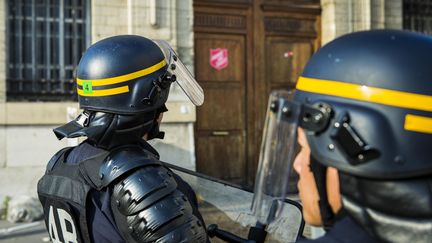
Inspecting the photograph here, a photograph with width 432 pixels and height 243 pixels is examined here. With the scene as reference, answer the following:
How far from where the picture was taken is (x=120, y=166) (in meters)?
1.73

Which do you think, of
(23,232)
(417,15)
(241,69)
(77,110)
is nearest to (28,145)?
(77,110)

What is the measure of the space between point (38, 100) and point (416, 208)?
6475 mm

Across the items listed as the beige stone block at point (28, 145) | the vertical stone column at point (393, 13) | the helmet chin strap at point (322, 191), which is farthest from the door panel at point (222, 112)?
the helmet chin strap at point (322, 191)

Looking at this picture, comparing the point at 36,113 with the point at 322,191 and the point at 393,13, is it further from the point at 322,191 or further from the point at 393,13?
the point at 322,191

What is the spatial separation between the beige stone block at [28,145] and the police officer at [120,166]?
4.81 m

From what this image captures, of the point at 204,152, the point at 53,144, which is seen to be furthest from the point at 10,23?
the point at 204,152

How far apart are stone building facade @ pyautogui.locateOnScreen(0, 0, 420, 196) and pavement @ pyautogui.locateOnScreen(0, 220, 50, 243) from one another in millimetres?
616

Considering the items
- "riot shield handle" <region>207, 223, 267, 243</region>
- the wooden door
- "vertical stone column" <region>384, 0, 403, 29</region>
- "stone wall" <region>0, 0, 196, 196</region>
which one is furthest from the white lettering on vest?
"vertical stone column" <region>384, 0, 403, 29</region>

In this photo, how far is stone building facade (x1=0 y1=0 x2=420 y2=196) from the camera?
6.62 metres

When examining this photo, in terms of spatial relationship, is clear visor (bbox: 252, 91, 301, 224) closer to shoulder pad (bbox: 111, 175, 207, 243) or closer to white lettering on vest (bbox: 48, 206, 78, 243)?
shoulder pad (bbox: 111, 175, 207, 243)

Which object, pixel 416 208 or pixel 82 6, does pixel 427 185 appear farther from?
pixel 82 6

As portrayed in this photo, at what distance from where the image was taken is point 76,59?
7.14 metres

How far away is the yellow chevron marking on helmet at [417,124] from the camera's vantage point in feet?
3.67

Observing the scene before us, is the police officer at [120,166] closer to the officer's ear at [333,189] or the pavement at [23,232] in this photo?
the officer's ear at [333,189]
